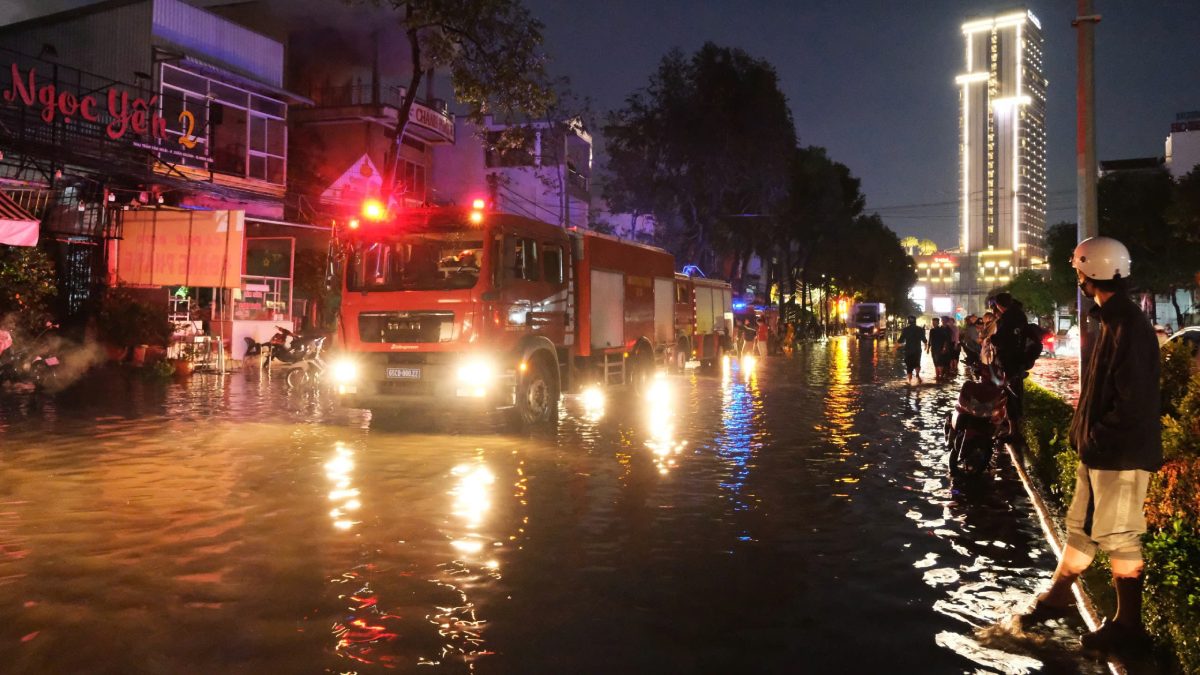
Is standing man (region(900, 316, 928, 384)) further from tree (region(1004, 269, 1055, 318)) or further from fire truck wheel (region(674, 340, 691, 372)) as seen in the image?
tree (region(1004, 269, 1055, 318))

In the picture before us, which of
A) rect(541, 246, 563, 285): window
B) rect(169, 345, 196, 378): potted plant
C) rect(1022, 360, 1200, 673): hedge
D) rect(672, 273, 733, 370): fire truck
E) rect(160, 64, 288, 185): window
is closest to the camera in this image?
rect(1022, 360, 1200, 673): hedge

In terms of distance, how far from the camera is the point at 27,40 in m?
28.5

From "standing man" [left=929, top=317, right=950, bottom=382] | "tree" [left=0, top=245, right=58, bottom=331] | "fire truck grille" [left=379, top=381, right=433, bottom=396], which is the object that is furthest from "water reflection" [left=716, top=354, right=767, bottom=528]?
"tree" [left=0, top=245, right=58, bottom=331]

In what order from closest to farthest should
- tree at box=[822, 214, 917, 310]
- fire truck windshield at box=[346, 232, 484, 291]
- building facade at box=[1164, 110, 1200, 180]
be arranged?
fire truck windshield at box=[346, 232, 484, 291] < tree at box=[822, 214, 917, 310] < building facade at box=[1164, 110, 1200, 180]

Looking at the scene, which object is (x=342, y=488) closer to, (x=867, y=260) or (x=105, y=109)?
(x=105, y=109)

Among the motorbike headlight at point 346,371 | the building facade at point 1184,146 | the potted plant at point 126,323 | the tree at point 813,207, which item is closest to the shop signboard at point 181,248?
the potted plant at point 126,323

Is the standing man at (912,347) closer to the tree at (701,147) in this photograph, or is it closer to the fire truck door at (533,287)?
the fire truck door at (533,287)

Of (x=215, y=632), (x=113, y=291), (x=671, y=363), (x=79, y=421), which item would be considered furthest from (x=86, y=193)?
(x=215, y=632)

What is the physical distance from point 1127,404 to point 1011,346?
7029 millimetres

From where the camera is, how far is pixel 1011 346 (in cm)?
1142

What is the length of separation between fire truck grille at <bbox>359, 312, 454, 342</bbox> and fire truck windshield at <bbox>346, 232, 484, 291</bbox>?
38cm

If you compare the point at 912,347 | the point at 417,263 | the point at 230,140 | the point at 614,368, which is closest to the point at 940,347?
the point at 912,347

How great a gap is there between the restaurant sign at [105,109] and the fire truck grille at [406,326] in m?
12.0

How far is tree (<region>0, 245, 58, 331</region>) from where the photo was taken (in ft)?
61.2
